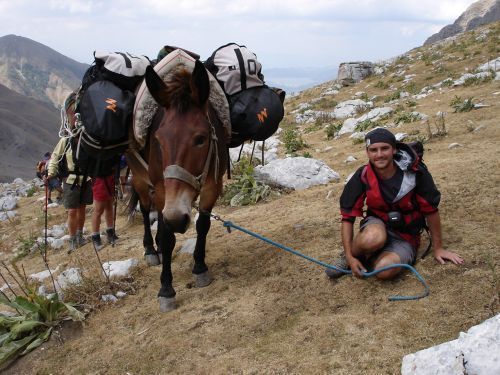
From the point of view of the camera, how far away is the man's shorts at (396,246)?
3.26 meters

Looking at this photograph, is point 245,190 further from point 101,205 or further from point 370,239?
point 370,239

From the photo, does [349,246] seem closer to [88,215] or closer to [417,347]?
[417,347]

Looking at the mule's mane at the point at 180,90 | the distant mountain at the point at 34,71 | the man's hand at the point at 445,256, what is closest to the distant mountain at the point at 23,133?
the distant mountain at the point at 34,71

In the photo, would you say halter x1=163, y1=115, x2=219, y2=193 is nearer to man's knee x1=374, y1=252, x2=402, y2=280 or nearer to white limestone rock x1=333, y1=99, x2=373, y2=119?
man's knee x1=374, y1=252, x2=402, y2=280

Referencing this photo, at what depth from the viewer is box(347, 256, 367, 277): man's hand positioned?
129 inches

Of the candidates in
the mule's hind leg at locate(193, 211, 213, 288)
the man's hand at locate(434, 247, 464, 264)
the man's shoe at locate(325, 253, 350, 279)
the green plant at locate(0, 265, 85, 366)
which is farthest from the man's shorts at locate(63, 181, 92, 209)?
the man's hand at locate(434, 247, 464, 264)

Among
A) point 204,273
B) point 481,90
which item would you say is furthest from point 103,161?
point 481,90

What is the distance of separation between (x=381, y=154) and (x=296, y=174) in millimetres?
3744

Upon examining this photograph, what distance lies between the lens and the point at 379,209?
3379 mm

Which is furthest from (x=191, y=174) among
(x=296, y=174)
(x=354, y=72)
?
(x=354, y=72)

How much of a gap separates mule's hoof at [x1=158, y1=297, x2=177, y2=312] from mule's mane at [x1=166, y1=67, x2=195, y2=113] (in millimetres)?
1592

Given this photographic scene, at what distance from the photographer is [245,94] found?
151 inches

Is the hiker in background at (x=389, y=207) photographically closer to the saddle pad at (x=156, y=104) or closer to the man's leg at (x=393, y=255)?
the man's leg at (x=393, y=255)

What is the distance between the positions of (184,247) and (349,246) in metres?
2.28
